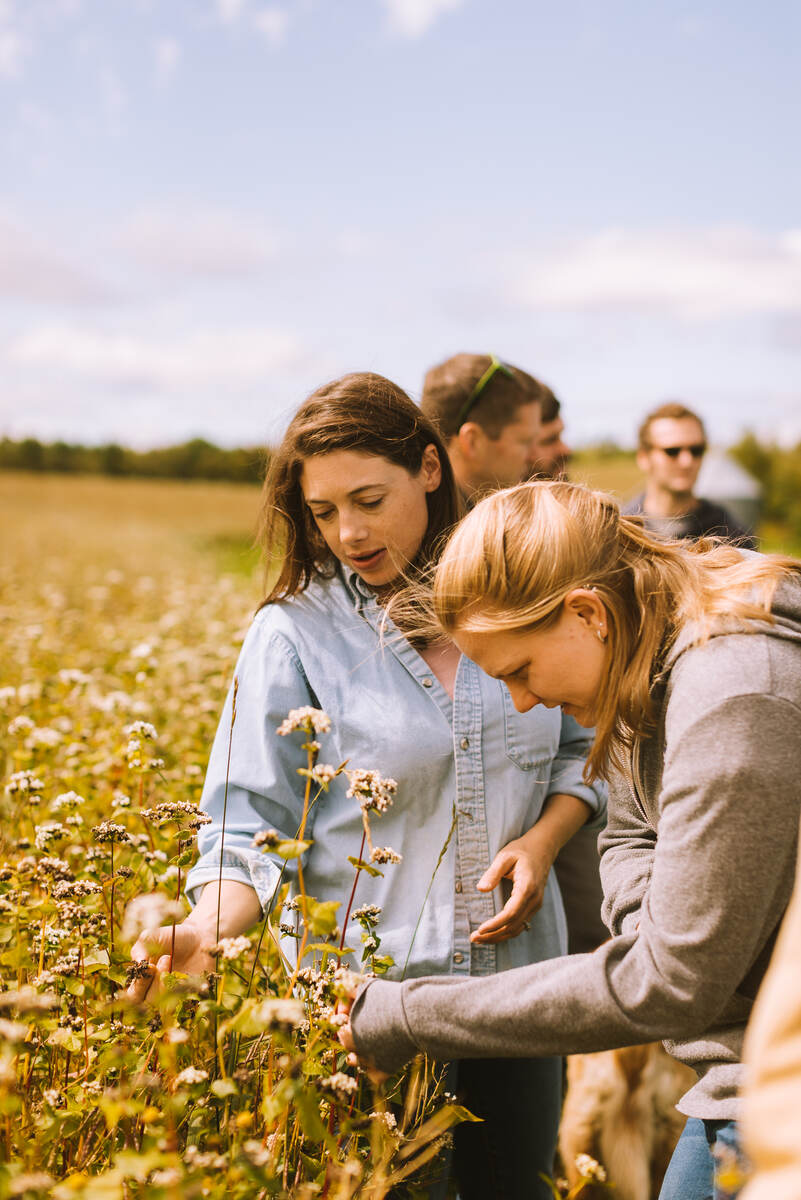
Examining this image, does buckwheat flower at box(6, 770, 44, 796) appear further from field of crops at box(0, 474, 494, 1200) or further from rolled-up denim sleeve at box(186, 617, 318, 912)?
rolled-up denim sleeve at box(186, 617, 318, 912)

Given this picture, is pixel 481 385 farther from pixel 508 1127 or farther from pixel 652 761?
pixel 508 1127

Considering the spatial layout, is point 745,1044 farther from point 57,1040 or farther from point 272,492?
point 272,492

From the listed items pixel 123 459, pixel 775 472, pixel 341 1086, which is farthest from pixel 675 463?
pixel 123 459

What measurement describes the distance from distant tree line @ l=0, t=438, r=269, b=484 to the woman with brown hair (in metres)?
65.6

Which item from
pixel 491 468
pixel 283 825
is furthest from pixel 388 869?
pixel 491 468

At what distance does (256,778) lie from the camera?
2.06 m

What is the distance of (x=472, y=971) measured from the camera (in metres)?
2.18

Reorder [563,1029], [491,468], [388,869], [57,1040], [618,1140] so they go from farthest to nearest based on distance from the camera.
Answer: [491,468] < [618,1140] < [388,869] < [57,1040] < [563,1029]

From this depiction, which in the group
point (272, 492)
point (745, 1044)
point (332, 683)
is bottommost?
point (745, 1044)

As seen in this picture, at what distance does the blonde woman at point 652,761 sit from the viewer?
4.52 ft

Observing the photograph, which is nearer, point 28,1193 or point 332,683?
point 28,1193

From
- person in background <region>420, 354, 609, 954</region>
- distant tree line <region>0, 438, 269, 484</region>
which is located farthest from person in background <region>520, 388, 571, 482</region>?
distant tree line <region>0, 438, 269, 484</region>

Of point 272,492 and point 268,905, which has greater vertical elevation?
point 272,492

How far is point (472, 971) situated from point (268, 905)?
506 mm
